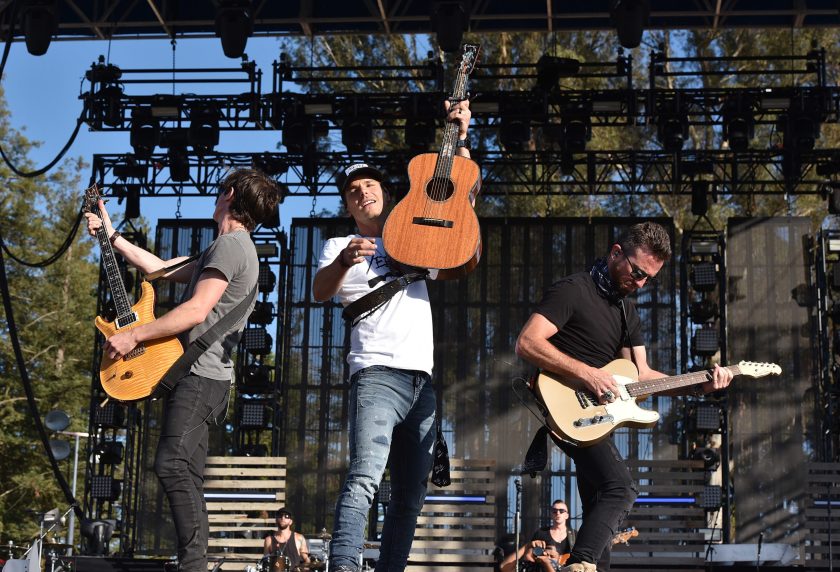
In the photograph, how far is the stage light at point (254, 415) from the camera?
16.9 m

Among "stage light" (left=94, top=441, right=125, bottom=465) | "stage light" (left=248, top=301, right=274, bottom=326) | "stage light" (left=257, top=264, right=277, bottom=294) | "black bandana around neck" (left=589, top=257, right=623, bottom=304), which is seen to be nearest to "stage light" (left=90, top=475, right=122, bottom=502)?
"stage light" (left=94, top=441, right=125, bottom=465)

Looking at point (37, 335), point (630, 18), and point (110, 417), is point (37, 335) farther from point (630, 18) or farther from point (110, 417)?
point (630, 18)

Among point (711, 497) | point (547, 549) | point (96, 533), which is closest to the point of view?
point (547, 549)

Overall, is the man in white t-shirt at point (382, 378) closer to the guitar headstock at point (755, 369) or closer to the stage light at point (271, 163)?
the guitar headstock at point (755, 369)

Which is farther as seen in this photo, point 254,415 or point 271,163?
point 271,163

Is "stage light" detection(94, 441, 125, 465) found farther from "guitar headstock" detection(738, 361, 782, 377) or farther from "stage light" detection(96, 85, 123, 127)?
"guitar headstock" detection(738, 361, 782, 377)

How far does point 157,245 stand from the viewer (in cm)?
1834

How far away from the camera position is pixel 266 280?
17.1 m

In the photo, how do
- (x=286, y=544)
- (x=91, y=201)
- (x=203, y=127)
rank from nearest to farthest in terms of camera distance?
(x=91, y=201) < (x=286, y=544) < (x=203, y=127)

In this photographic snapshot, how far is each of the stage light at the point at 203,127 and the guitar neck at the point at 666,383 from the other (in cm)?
1181

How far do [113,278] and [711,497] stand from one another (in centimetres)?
1212

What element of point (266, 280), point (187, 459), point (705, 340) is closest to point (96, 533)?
point (266, 280)

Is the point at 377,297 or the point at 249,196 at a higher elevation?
the point at 249,196

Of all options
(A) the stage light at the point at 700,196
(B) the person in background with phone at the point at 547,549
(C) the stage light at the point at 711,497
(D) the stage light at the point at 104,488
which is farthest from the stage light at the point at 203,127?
(C) the stage light at the point at 711,497
